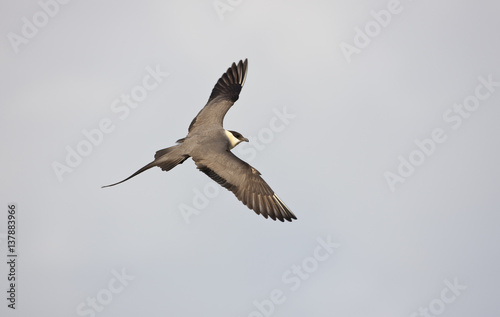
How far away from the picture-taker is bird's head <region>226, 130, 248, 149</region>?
760 inches

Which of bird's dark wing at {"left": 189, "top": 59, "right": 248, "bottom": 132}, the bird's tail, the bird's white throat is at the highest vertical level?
bird's dark wing at {"left": 189, "top": 59, "right": 248, "bottom": 132}

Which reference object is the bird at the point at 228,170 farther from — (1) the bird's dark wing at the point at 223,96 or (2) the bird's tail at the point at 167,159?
(1) the bird's dark wing at the point at 223,96

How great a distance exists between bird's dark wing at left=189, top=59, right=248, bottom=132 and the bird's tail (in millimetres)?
2152

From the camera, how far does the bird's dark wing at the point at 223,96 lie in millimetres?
20422

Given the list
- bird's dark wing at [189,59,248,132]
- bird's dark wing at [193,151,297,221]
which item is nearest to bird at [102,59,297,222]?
bird's dark wing at [193,151,297,221]

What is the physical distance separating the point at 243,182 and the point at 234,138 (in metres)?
1.90

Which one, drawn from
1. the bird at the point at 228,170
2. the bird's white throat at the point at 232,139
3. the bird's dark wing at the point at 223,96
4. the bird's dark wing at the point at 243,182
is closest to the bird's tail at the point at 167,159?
the bird at the point at 228,170

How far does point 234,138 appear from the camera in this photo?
19500mm

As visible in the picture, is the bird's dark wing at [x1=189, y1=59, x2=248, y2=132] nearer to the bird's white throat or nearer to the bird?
the bird's white throat

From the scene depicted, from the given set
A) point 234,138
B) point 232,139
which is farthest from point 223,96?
point 232,139

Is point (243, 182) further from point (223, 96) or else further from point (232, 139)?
point (223, 96)

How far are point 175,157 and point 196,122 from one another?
269 cm

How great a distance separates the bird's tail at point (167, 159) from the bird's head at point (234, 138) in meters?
1.63

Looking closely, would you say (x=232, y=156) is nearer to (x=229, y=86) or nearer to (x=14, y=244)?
(x=229, y=86)
